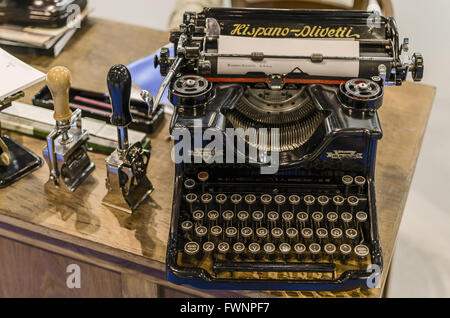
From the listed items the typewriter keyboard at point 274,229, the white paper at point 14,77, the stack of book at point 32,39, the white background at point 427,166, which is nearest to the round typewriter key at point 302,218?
the typewriter keyboard at point 274,229

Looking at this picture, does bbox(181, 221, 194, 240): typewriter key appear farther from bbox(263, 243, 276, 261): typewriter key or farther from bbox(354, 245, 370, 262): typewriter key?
bbox(354, 245, 370, 262): typewriter key

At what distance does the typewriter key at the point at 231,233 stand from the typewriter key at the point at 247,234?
2 centimetres

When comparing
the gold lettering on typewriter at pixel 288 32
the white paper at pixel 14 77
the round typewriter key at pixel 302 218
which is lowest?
the round typewriter key at pixel 302 218

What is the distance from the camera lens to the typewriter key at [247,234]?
5.10 feet

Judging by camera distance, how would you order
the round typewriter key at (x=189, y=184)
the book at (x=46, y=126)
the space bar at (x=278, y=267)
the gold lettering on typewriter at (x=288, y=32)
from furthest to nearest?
the book at (x=46, y=126)
the gold lettering on typewriter at (x=288, y=32)
the round typewriter key at (x=189, y=184)
the space bar at (x=278, y=267)

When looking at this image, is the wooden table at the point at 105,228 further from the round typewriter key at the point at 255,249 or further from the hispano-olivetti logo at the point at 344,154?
the hispano-olivetti logo at the point at 344,154

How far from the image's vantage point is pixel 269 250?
5.04 feet

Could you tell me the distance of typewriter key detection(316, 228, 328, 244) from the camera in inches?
61.2

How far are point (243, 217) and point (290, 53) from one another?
1.55ft

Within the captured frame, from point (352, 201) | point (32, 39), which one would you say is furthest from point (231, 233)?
point (32, 39)

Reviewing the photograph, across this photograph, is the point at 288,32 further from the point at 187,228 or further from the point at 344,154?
the point at 187,228

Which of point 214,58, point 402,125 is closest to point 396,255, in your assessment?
point 402,125

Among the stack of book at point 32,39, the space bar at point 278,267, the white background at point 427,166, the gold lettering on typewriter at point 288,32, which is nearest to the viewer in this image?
the space bar at point 278,267
